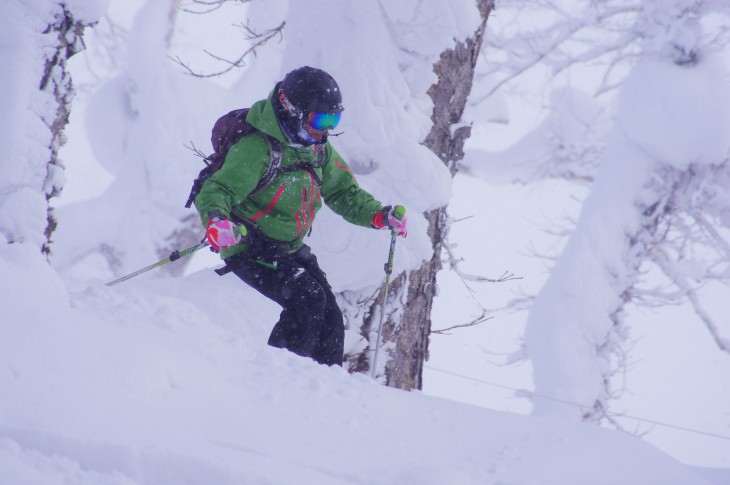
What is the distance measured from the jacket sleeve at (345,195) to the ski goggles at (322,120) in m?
0.42

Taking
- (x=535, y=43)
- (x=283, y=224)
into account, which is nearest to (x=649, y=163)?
(x=535, y=43)

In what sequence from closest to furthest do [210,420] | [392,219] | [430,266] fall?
1. [210,420]
2. [392,219]
3. [430,266]

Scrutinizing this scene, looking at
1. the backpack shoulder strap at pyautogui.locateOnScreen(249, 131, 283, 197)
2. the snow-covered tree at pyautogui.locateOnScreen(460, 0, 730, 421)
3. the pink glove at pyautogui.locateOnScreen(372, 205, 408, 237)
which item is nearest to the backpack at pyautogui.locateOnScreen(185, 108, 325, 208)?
the backpack shoulder strap at pyautogui.locateOnScreen(249, 131, 283, 197)

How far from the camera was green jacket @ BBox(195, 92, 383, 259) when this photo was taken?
12.1 feet

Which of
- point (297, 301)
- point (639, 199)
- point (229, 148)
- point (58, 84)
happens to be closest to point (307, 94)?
point (229, 148)

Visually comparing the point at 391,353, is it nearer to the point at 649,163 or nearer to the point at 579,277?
the point at 579,277

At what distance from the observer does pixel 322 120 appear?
12.4ft

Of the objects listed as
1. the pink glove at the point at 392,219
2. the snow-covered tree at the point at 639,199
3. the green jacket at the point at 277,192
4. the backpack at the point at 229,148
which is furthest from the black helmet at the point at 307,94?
the snow-covered tree at the point at 639,199

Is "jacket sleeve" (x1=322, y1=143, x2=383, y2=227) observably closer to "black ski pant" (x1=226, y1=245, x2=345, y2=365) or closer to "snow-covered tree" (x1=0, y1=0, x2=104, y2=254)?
"black ski pant" (x1=226, y1=245, x2=345, y2=365)

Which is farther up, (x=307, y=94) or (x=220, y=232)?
(x=307, y=94)

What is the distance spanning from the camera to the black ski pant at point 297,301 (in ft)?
13.0

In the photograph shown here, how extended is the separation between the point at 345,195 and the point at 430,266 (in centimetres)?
116

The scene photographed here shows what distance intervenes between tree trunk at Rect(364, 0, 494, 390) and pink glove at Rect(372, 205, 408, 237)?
0.84 metres

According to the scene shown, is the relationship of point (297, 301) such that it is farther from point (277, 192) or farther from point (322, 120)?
point (322, 120)
